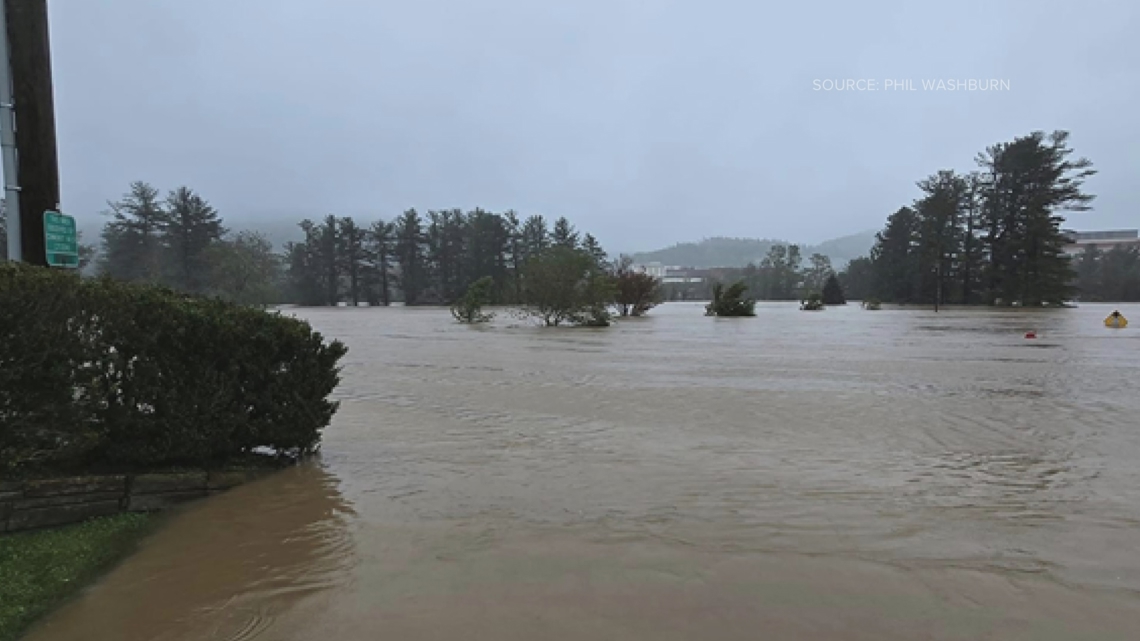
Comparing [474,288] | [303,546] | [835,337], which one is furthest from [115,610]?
[474,288]

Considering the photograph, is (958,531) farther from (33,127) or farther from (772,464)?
(33,127)

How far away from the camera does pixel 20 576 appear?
10.2 feet

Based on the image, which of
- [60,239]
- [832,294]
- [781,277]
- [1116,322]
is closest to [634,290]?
[1116,322]

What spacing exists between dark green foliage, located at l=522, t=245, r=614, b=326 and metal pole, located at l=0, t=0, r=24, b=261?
25121mm

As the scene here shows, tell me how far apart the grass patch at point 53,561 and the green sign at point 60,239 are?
2243 mm

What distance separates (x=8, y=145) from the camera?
4.64 m

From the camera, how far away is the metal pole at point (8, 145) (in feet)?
15.1

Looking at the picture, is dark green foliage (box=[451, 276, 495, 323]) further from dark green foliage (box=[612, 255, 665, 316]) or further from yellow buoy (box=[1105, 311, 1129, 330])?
yellow buoy (box=[1105, 311, 1129, 330])

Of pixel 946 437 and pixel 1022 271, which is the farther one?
pixel 1022 271

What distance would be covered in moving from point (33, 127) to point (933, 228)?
7053 centimetres

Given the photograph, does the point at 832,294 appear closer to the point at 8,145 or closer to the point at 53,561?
the point at 8,145

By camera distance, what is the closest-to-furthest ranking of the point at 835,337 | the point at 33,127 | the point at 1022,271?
the point at 33,127
the point at 835,337
the point at 1022,271

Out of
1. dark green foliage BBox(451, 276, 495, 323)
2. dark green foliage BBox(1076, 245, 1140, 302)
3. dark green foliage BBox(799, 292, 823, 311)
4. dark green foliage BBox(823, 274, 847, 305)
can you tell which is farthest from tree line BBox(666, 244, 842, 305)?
dark green foliage BBox(451, 276, 495, 323)

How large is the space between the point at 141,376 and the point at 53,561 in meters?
1.28
